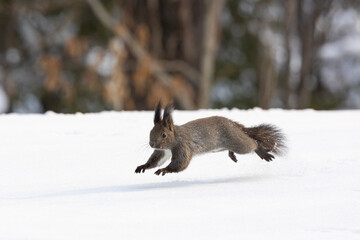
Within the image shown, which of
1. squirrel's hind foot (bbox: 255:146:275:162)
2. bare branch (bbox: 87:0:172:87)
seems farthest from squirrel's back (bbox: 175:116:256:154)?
bare branch (bbox: 87:0:172:87)

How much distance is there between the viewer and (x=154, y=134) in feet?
16.3

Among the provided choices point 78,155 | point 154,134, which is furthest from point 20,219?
point 78,155

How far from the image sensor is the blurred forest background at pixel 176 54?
1366 centimetres

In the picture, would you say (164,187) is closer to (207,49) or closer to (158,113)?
(158,113)

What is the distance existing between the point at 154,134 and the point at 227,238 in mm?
1714

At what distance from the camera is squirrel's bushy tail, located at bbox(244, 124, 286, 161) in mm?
5660

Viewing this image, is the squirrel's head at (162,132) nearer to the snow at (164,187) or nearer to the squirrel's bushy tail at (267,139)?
the snow at (164,187)

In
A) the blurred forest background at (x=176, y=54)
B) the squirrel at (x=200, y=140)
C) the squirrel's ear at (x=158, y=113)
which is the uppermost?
the squirrel's ear at (x=158, y=113)

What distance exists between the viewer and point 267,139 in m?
5.80

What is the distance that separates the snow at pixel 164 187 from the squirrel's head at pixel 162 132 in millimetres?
249

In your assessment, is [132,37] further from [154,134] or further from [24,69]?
[154,134]

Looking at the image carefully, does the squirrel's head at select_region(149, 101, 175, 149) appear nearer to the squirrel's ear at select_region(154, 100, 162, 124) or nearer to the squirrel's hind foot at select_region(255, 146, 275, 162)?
the squirrel's ear at select_region(154, 100, 162, 124)

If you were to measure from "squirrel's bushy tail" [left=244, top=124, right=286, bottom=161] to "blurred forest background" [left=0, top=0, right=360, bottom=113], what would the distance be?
7216 mm

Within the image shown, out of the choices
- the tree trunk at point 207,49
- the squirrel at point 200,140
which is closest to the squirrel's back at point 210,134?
the squirrel at point 200,140
